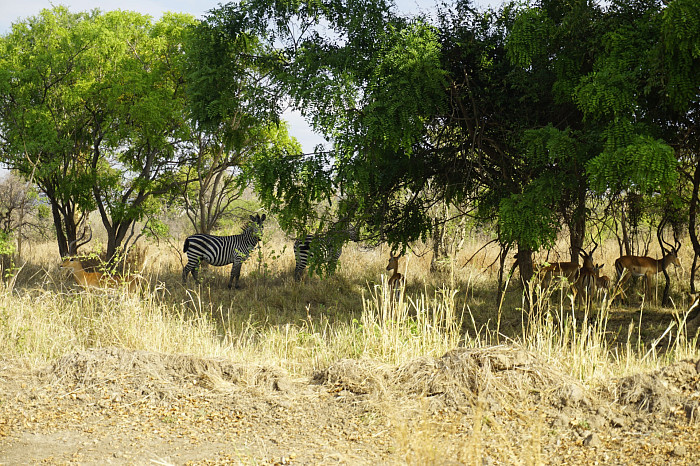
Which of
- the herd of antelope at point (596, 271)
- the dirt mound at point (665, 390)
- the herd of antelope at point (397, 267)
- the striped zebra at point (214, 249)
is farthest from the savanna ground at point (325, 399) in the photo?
the striped zebra at point (214, 249)

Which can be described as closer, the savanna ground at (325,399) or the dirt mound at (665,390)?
the savanna ground at (325,399)

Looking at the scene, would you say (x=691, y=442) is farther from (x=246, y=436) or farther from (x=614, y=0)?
(x=614, y=0)

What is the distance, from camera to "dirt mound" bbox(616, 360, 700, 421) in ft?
15.3

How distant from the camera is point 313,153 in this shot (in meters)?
9.98

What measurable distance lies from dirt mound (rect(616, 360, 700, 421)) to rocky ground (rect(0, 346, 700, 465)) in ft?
0.03

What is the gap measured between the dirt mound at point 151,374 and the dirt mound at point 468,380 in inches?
27.6

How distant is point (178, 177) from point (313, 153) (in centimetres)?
824

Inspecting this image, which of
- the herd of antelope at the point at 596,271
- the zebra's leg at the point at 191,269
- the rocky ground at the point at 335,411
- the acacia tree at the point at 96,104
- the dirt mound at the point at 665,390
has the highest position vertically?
the acacia tree at the point at 96,104

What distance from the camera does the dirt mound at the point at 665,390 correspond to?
183 inches

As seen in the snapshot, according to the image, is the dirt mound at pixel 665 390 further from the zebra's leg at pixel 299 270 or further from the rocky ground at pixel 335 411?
the zebra's leg at pixel 299 270

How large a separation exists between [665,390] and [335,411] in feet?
8.33

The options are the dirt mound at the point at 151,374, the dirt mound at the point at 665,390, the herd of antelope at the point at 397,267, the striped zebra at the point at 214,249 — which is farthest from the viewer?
the striped zebra at the point at 214,249

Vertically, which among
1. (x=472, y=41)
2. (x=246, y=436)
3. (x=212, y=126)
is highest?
(x=472, y=41)

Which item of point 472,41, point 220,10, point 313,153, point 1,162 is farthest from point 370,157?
point 1,162
